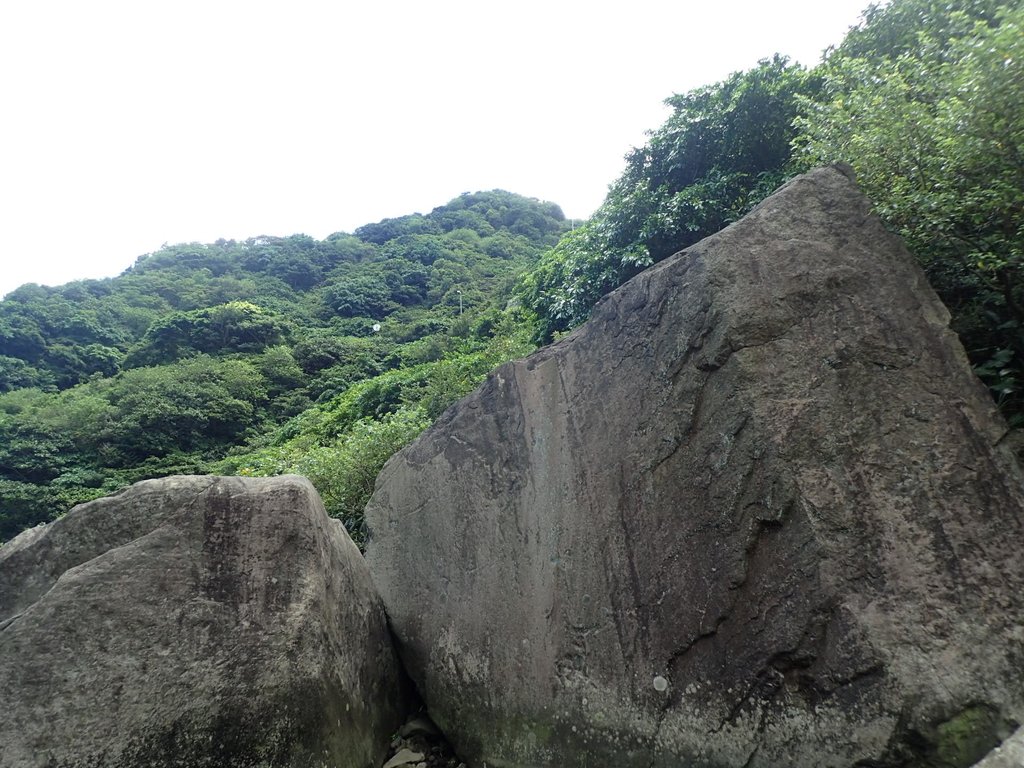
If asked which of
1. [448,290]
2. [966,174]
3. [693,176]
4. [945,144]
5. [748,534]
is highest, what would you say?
[693,176]

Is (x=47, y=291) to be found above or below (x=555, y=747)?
above

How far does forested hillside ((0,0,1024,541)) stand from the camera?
13.7ft

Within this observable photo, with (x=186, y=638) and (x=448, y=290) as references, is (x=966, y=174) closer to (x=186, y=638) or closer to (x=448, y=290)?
(x=186, y=638)

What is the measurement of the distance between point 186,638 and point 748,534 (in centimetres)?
360

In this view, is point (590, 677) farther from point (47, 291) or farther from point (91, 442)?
point (47, 291)

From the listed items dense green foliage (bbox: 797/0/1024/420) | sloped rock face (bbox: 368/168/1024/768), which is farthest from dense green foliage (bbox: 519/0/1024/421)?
sloped rock face (bbox: 368/168/1024/768)

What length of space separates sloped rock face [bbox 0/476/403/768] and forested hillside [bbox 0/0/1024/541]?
15.0 feet

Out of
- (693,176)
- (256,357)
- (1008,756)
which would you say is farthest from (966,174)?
(256,357)

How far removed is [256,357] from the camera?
88.2 ft

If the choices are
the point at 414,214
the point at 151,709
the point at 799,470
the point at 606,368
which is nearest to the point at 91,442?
the point at 151,709

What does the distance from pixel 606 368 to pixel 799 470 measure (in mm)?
1627

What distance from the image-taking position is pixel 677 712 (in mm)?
3488

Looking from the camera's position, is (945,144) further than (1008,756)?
Yes

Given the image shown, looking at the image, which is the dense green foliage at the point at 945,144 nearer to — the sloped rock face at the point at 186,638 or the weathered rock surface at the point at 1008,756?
the weathered rock surface at the point at 1008,756
